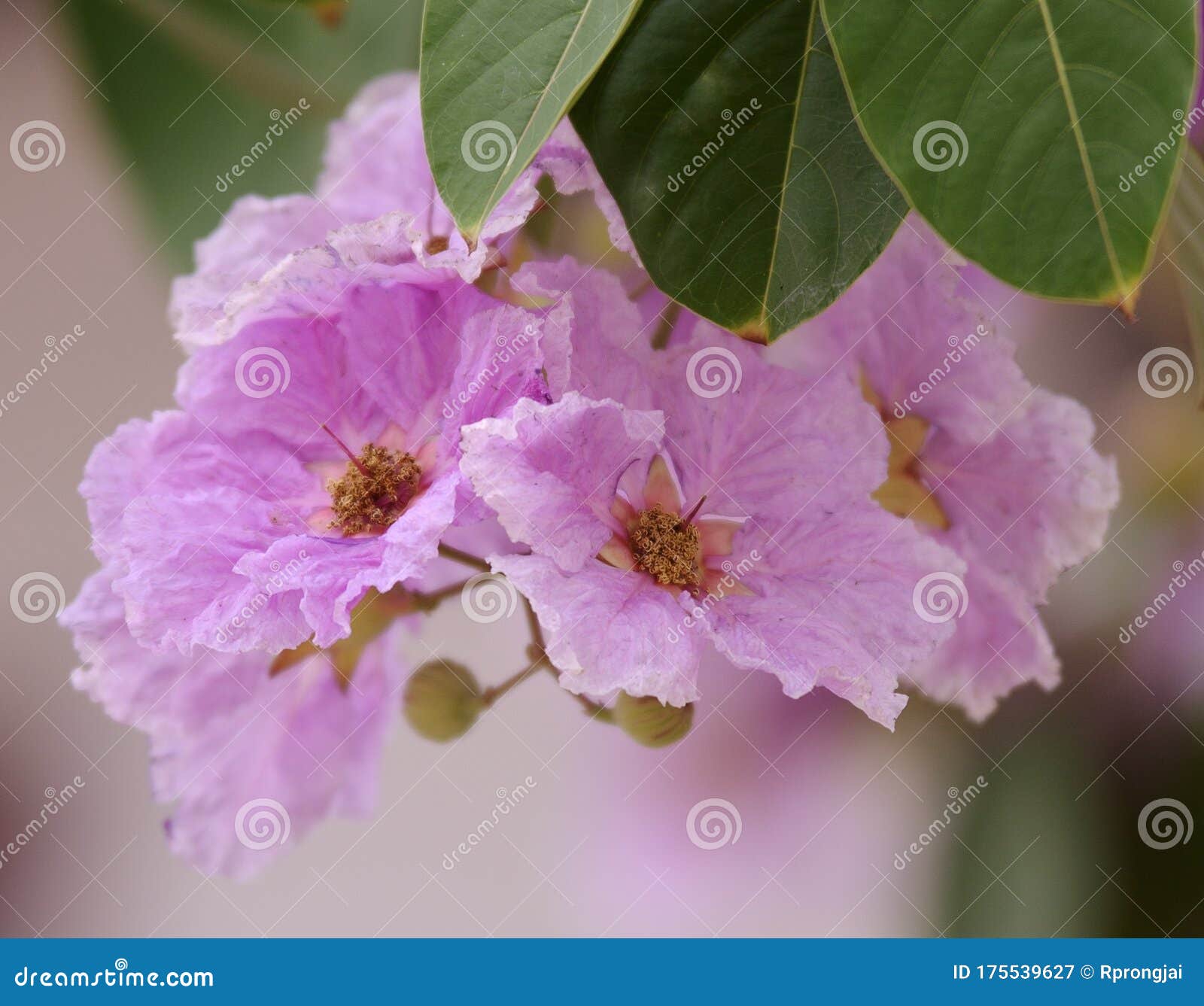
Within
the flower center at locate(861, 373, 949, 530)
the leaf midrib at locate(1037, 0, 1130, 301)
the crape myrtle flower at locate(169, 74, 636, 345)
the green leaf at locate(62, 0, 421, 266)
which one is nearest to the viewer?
the leaf midrib at locate(1037, 0, 1130, 301)

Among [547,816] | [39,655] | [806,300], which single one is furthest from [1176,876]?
[39,655]

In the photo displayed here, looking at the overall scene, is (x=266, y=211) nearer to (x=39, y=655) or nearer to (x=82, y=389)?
(x=82, y=389)

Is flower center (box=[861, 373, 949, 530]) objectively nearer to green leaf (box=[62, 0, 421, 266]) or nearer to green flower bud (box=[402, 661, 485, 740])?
green flower bud (box=[402, 661, 485, 740])

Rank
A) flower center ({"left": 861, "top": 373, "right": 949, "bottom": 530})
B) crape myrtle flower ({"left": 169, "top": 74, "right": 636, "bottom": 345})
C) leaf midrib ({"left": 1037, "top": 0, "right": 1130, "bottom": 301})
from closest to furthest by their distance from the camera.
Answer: leaf midrib ({"left": 1037, "top": 0, "right": 1130, "bottom": 301})
crape myrtle flower ({"left": 169, "top": 74, "right": 636, "bottom": 345})
flower center ({"left": 861, "top": 373, "right": 949, "bottom": 530})

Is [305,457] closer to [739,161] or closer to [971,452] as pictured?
[739,161]

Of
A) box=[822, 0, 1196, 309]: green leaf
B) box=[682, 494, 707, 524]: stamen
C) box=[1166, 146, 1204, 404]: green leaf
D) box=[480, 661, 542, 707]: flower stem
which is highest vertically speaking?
box=[1166, 146, 1204, 404]: green leaf

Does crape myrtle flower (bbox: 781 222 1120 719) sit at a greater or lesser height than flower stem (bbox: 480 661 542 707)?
greater

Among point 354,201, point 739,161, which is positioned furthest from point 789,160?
point 354,201

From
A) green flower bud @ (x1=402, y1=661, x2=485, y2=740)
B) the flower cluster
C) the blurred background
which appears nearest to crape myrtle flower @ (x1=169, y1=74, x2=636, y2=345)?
the flower cluster
